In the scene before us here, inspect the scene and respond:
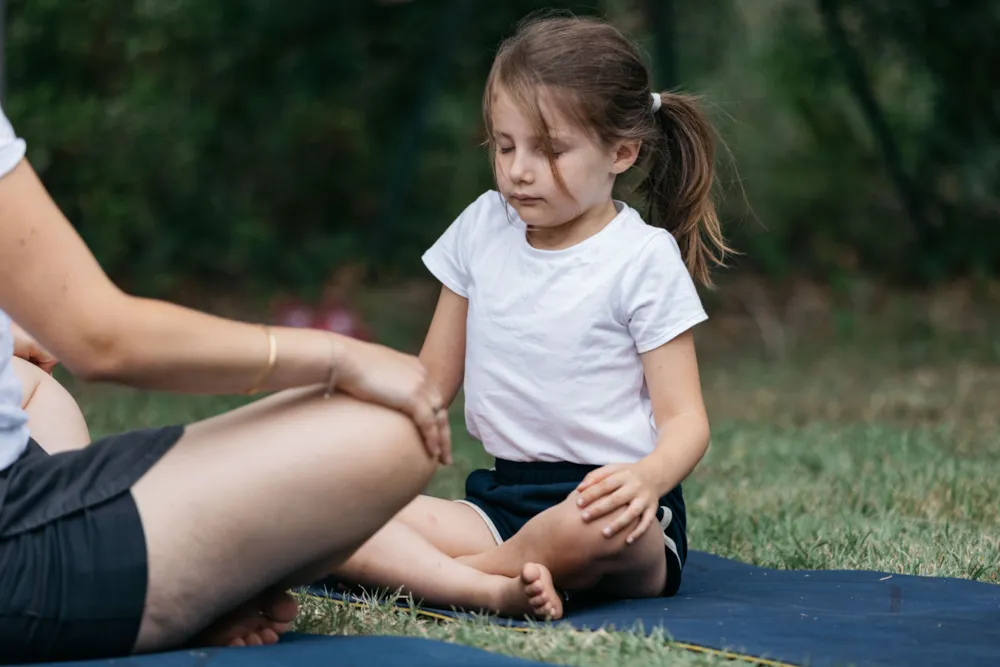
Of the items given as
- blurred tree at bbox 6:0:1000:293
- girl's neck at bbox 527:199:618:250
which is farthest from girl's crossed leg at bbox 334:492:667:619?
blurred tree at bbox 6:0:1000:293

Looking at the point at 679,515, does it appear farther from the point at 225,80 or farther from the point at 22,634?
the point at 225,80

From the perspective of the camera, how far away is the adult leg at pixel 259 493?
1.88 metres

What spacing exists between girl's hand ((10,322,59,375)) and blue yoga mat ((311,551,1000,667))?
1.97 feet

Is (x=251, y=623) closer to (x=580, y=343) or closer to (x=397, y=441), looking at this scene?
(x=397, y=441)

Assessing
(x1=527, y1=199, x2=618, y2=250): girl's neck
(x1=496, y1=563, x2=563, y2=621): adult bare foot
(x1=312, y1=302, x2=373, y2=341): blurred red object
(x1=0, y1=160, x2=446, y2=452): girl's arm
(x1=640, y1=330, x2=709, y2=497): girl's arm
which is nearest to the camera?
(x1=0, y1=160, x2=446, y2=452): girl's arm

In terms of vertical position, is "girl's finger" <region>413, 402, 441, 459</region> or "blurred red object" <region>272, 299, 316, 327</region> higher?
"girl's finger" <region>413, 402, 441, 459</region>

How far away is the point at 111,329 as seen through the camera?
70.5 inches

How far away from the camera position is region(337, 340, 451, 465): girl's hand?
191 cm

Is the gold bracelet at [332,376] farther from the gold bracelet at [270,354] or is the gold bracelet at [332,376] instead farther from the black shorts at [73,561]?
the black shorts at [73,561]

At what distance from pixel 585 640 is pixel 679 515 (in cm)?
57

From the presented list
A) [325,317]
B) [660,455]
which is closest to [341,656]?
[660,455]

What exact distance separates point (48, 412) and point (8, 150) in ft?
2.70

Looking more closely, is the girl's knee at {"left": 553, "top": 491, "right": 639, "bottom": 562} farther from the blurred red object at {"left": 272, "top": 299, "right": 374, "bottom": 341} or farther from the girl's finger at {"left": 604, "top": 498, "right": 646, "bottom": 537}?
the blurred red object at {"left": 272, "top": 299, "right": 374, "bottom": 341}

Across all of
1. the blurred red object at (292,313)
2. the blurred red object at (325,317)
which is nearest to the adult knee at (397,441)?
the blurred red object at (325,317)
